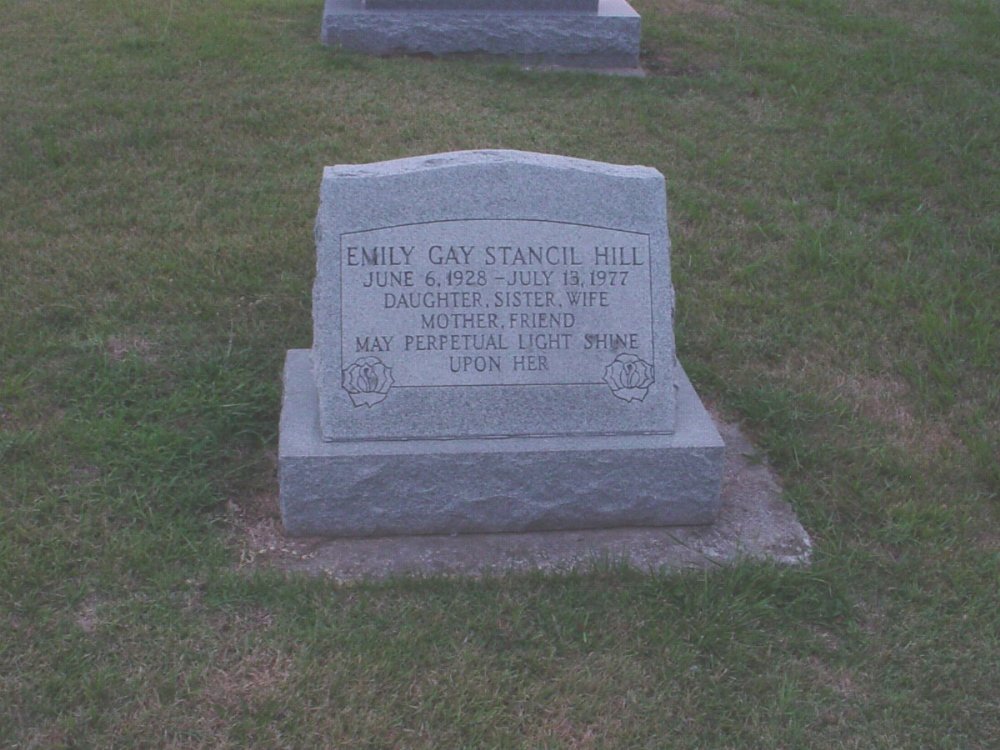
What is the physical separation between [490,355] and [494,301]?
0.53 ft

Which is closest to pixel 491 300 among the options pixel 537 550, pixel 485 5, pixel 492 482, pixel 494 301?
pixel 494 301

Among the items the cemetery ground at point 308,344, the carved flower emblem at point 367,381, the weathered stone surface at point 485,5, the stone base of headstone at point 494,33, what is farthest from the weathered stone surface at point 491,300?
the weathered stone surface at point 485,5

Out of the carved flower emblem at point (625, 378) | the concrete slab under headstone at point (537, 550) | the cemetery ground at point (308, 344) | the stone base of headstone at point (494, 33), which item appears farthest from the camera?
the stone base of headstone at point (494, 33)

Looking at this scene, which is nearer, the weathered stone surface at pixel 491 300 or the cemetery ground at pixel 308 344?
the cemetery ground at pixel 308 344

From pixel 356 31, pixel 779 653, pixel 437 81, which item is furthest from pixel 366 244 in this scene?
pixel 356 31

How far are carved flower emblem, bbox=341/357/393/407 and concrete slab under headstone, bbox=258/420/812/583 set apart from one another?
44 centimetres

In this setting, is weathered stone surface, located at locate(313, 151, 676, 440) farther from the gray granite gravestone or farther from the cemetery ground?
the cemetery ground

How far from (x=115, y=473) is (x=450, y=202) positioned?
53.4 inches

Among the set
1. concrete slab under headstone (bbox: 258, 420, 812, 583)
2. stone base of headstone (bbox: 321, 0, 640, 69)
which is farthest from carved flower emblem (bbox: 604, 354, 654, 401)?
stone base of headstone (bbox: 321, 0, 640, 69)

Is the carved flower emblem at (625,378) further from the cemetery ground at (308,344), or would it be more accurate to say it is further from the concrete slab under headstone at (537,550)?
the cemetery ground at (308,344)

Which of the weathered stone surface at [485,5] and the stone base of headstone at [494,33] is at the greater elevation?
the weathered stone surface at [485,5]

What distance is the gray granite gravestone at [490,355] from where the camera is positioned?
3.33 metres

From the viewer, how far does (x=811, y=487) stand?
12.2 feet

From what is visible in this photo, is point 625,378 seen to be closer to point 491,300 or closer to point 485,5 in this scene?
point 491,300
